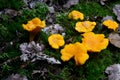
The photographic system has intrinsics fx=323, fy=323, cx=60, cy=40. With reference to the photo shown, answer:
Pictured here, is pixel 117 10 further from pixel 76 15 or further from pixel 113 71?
pixel 113 71

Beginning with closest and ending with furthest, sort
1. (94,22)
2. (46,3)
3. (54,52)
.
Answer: (54,52)
(94,22)
(46,3)

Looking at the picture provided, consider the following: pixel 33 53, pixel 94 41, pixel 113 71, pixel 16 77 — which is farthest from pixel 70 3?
pixel 16 77

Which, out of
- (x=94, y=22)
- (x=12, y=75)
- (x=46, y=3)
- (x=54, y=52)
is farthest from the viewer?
(x=46, y=3)

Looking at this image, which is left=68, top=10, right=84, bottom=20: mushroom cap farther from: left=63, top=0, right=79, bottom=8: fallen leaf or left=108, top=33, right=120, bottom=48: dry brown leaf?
left=108, top=33, right=120, bottom=48: dry brown leaf

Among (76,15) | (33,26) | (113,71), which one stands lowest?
(113,71)

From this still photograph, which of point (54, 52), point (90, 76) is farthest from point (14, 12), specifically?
point (90, 76)

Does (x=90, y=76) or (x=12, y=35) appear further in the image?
(x=12, y=35)

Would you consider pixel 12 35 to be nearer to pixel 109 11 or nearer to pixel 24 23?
pixel 24 23

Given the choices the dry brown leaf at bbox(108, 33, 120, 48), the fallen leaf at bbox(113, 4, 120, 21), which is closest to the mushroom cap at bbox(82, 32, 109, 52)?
the dry brown leaf at bbox(108, 33, 120, 48)
